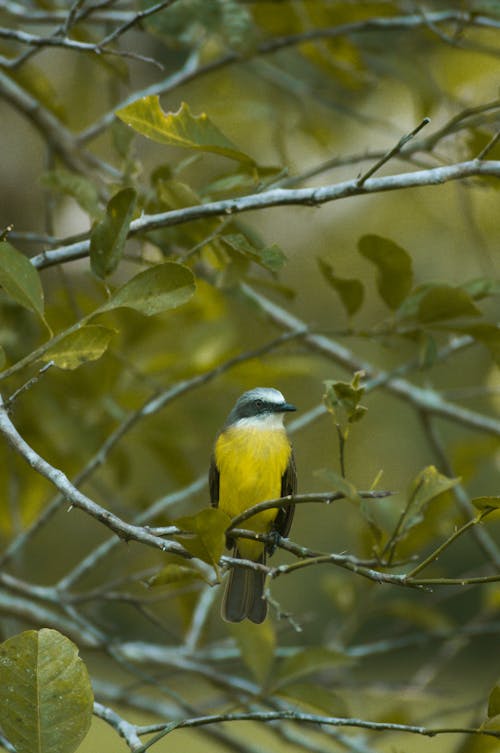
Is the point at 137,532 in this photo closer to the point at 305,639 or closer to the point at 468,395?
the point at 468,395

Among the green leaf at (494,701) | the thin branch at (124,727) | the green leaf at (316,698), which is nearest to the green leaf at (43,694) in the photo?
the thin branch at (124,727)

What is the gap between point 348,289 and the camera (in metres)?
3.16

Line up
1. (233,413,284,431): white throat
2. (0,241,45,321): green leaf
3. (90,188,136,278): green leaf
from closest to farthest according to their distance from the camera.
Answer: (0,241,45,321): green leaf < (90,188,136,278): green leaf < (233,413,284,431): white throat

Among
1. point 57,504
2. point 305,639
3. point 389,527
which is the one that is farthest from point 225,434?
point 305,639

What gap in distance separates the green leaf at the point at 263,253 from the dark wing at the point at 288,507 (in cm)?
144

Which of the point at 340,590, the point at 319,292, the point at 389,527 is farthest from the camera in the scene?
the point at 319,292

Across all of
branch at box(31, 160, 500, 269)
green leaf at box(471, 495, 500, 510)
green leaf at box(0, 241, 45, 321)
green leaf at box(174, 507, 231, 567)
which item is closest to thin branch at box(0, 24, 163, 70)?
branch at box(31, 160, 500, 269)

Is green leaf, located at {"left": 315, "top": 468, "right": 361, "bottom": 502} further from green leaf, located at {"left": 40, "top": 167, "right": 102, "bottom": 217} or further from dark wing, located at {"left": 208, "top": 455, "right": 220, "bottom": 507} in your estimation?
dark wing, located at {"left": 208, "top": 455, "right": 220, "bottom": 507}

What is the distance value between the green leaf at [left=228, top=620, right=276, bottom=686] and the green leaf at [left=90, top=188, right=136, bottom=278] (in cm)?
146

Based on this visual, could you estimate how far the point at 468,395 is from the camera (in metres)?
3.85

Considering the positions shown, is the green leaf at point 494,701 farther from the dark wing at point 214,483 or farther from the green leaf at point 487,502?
the dark wing at point 214,483

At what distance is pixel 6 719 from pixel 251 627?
1513mm

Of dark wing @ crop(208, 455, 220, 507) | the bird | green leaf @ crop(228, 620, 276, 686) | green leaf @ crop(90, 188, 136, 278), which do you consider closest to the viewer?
green leaf @ crop(90, 188, 136, 278)

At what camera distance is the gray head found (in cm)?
407
